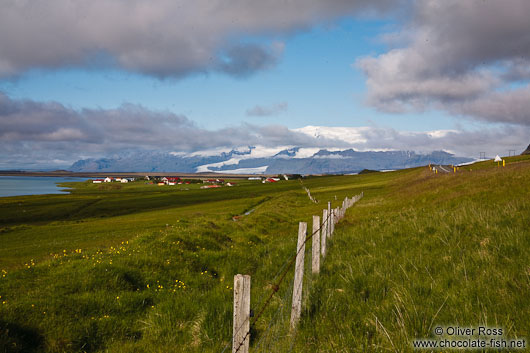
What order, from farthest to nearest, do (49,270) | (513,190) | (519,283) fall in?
(513,190) → (49,270) → (519,283)

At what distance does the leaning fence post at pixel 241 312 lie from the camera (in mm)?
4574

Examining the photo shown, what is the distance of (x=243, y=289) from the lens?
181 inches

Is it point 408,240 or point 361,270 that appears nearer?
point 361,270

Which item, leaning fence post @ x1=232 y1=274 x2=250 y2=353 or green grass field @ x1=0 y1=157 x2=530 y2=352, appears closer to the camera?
leaning fence post @ x1=232 y1=274 x2=250 y2=353

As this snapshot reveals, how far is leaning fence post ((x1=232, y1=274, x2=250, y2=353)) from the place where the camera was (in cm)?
457

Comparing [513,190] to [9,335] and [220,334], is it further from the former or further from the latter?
[9,335]

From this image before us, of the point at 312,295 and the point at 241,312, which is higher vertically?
the point at 241,312

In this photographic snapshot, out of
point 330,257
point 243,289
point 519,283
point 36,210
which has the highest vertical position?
point 243,289

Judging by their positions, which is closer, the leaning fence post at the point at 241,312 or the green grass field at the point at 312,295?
the leaning fence post at the point at 241,312

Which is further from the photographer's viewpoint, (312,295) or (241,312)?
(312,295)

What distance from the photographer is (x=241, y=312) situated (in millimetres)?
4629

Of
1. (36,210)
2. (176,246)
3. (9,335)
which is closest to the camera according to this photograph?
(9,335)

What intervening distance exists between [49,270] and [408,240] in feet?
46.2

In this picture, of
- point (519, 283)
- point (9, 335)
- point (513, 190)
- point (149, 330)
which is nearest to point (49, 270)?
point (9, 335)
